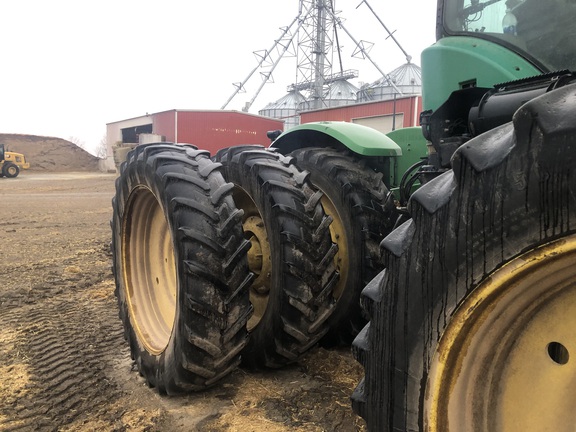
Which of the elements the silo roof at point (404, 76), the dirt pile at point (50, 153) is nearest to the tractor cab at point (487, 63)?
the silo roof at point (404, 76)

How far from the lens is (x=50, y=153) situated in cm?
3872

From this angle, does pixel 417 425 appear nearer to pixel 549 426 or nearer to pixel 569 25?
pixel 549 426

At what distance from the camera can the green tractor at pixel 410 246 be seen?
1.04 metres

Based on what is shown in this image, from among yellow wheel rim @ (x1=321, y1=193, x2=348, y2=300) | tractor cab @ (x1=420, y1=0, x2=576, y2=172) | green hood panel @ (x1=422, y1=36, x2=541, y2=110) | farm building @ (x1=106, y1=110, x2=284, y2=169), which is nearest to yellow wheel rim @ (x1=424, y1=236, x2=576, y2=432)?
tractor cab @ (x1=420, y1=0, x2=576, y2=172)

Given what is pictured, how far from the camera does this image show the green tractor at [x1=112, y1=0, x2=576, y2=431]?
104 cm

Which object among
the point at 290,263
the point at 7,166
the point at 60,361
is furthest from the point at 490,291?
the point at 7,166

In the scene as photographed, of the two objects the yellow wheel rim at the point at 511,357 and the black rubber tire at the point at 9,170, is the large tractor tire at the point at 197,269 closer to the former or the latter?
the yellow wheel rim at the point at 511,357

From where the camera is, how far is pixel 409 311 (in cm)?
122

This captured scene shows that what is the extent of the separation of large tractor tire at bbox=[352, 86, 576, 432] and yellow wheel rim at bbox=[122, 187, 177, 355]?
1851mm

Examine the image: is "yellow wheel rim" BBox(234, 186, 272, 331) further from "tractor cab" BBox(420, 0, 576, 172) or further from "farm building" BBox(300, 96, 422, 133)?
"farm building" BBox(300, 96, 422, 133)

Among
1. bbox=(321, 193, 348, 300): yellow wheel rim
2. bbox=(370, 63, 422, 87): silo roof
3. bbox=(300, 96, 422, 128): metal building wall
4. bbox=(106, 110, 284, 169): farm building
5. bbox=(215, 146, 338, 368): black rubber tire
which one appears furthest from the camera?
bbox=(370, 63, 422, 87): silo roof

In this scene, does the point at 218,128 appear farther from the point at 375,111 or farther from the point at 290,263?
the point at 290,263

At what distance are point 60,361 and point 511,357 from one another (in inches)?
109

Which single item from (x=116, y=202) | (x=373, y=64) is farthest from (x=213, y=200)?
(x=373, y=64)
